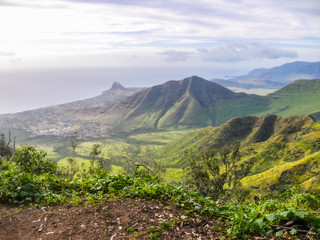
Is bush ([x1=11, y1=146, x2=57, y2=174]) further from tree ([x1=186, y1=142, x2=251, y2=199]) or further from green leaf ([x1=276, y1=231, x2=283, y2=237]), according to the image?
tree ([x1=186, y1=142, x2=251, y2=199])

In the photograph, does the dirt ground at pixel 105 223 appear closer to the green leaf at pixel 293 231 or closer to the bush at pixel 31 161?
the green leaf at pixel 293 231

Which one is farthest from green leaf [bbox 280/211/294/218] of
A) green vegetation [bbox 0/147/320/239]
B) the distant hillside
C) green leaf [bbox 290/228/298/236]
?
the distant hillside

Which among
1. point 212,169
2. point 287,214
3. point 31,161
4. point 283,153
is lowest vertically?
point 283,153

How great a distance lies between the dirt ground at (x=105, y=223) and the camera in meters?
7.31

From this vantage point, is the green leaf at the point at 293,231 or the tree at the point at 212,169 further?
the tree at the point at 212,169

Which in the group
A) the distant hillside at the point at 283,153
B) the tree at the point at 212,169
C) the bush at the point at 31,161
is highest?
the bush at the point at 31,161

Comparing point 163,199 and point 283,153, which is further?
point 283,153

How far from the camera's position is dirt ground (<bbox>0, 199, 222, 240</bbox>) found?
24.0ft

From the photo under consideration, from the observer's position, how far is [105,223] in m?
7.95

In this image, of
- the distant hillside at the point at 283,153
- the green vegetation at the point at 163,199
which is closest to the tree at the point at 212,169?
the green vegetation at the point at 163,199

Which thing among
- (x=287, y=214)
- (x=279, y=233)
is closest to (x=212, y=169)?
(x=287, y=214)

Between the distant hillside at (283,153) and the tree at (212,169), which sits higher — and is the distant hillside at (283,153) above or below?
below

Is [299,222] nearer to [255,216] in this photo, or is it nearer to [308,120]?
[255,216]

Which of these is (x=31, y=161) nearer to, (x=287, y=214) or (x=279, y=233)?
(x=279, y=233)
